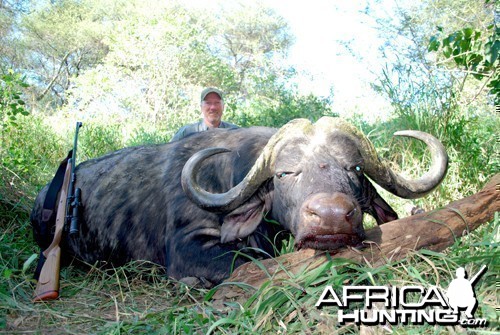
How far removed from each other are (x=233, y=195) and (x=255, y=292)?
0.82 m

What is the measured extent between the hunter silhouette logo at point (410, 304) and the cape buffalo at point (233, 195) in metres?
0.34

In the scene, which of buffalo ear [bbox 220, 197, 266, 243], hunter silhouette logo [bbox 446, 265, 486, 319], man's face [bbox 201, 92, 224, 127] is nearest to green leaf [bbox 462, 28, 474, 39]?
buffalo ear [bbox 220, 197, 266, 243]

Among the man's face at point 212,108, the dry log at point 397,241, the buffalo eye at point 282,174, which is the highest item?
the man's face at point 212,108

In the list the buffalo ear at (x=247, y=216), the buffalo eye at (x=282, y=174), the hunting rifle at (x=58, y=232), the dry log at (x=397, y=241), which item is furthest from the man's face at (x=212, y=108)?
the dry log at (x=397, y=241)

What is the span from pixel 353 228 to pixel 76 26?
2557cm

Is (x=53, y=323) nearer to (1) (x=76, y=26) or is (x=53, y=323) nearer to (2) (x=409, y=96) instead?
(2) (x=409, y=96)

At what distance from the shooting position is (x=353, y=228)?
2564 millimetres

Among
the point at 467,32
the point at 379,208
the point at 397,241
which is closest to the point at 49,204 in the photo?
the point at 379,208

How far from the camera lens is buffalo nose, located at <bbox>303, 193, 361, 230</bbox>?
2.50 m

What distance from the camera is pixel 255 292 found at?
2691 millimetres

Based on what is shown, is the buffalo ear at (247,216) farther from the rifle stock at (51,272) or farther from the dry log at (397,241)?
the rifle stock at (51,272)

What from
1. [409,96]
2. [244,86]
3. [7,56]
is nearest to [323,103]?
[409,96]

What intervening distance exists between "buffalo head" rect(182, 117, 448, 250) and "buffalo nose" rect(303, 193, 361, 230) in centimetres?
24

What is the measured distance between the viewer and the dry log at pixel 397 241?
9.04 ft
